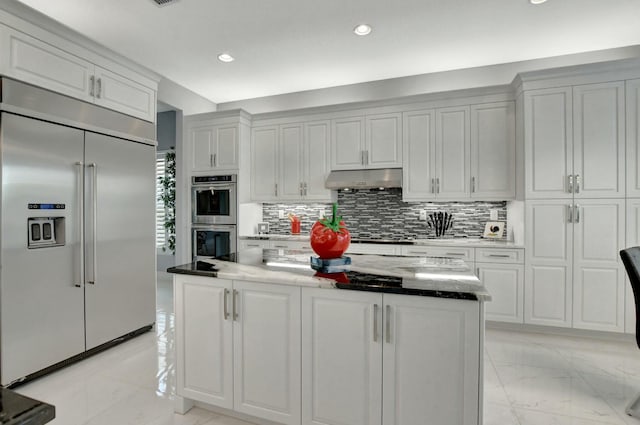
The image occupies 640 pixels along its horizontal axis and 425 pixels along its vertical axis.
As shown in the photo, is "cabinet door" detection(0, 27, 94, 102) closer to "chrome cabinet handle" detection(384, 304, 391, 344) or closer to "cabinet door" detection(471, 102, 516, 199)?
"chrome cabinet handle" detection(384, 304, 391, 344)

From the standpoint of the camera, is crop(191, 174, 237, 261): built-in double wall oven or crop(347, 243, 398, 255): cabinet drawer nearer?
crop(347, 243, 398, 255): cabinet drawer

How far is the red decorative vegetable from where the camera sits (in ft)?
6.36

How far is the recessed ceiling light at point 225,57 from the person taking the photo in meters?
3.97

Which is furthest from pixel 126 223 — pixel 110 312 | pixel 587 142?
pixel 587 142

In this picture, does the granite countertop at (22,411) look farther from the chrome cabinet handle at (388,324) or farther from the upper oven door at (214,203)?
the upper oven door at (214,203)

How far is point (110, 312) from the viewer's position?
3066mm

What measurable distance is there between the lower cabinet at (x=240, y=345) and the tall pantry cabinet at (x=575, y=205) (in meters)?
2.87

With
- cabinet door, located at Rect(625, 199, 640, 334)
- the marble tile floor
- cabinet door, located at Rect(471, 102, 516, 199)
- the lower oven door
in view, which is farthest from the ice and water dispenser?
cabinet door, located at Rect(625, 199, 640, 334)

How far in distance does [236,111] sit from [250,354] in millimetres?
3633

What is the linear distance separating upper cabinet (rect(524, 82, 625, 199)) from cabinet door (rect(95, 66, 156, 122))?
385 centimetres

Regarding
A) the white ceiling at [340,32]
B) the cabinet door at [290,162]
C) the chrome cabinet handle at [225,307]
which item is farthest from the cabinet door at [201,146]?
the chrome cabinet handle at [225,307]

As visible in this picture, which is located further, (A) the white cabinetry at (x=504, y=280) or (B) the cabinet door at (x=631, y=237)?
(A) the white cabinetry at (x=504, y=280)

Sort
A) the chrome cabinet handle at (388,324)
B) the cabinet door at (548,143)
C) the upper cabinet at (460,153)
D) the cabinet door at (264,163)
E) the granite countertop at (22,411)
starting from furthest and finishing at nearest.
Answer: the cabinet door at (264,163), the upper cabinet at (460,153), the cabinet door at (548,143), the chrome cabinet handle at (388,324), the granite countertop at (22,411)

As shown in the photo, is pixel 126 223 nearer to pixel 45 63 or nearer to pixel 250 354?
pixel 45 63
